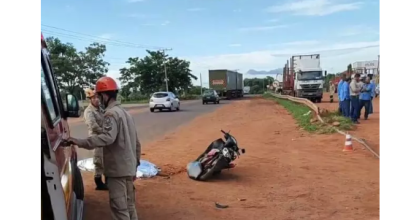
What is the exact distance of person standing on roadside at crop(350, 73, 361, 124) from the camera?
1570 cm

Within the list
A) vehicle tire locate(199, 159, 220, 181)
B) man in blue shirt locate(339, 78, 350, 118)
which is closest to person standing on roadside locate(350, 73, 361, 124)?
man in blue shirt locate(339, 78, 350, 118)

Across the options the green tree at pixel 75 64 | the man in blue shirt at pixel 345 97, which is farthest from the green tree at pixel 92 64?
the man in blue shirt at pixel 345 97

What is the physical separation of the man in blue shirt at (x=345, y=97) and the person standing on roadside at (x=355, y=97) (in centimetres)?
33

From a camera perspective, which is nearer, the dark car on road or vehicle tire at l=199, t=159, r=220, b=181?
vehicle tire at l=199, t=159, r=220, b=181

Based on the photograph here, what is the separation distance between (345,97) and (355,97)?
33.1 inches

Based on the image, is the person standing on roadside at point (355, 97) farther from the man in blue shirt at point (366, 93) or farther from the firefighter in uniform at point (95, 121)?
the firefighter in uniform at point (95, 121)

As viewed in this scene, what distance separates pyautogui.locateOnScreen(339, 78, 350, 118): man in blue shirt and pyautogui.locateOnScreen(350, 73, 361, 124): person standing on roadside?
0.33m

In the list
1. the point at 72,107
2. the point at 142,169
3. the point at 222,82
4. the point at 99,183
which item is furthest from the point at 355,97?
the point at 222,82

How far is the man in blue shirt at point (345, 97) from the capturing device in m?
16.3

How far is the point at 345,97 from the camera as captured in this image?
54.5ft

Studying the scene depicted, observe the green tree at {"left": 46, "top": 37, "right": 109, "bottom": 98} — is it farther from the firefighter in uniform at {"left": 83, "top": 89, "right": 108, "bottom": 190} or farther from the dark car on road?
the firefighter in uniform at {"left": 83, "top": 89, "right": 108, "bottom": 190}

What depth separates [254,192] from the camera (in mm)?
6988
